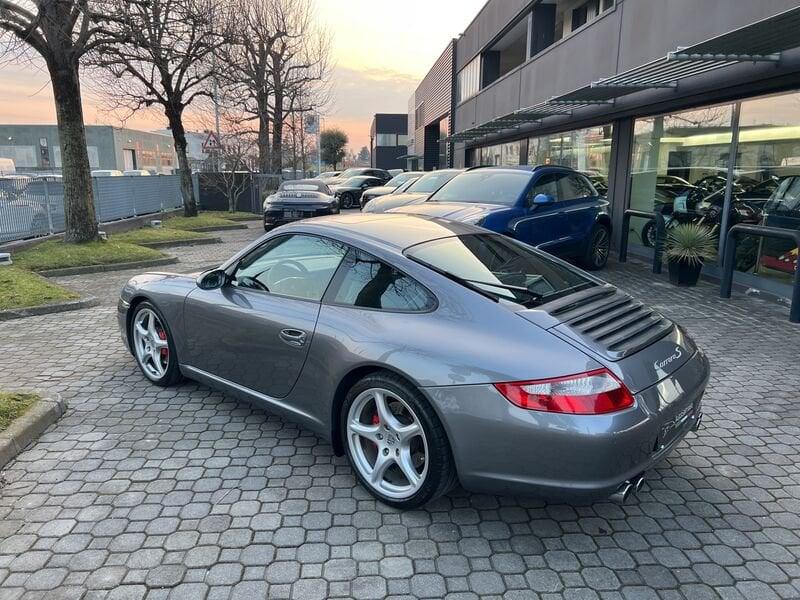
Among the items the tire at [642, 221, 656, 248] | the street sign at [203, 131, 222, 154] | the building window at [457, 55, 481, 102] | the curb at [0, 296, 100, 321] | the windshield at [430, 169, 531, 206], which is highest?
the building window at [457, 55, 481, 102]

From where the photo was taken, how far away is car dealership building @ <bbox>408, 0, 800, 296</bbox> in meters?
7.59

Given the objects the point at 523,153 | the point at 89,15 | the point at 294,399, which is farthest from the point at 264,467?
the point at 523,153

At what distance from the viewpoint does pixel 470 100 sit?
26438mm

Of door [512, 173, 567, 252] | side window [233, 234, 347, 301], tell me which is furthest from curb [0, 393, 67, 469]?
door [512, 173, 567, 252]

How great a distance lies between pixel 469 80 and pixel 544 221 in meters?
21.4

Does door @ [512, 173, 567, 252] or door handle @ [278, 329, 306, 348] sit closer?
door handle @ [278, 329, 306, 348]

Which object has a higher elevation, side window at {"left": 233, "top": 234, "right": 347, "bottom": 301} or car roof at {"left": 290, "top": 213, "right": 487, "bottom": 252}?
car roof at {"left": 290, "top": 213, "right": 487, "bottom": 252}

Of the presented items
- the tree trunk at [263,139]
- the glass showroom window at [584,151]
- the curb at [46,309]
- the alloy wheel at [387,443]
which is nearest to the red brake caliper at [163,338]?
the alloy wheel at [387,443]

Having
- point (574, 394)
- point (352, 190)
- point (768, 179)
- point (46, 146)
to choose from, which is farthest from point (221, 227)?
point (46, 146)

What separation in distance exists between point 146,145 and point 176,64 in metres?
55.2

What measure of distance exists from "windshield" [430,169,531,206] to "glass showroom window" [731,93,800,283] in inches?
126

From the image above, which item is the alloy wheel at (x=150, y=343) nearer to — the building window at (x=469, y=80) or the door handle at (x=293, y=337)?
the door handle at (x=293, y=337)

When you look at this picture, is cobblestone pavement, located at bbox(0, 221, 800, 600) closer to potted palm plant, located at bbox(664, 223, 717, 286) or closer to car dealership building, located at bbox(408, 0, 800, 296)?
potted palm plant, located at bbox(664, 223, 717, 286)

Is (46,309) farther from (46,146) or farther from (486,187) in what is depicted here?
(46,146)
